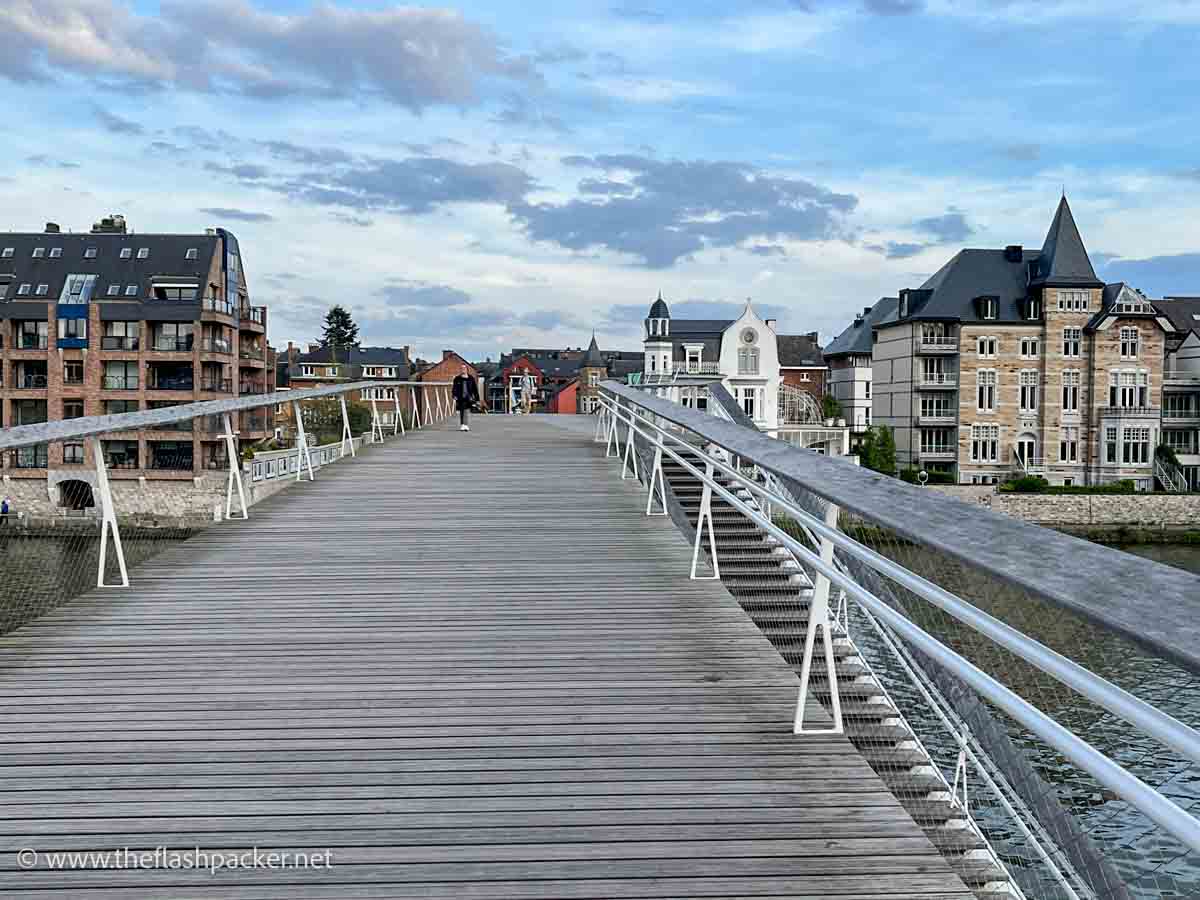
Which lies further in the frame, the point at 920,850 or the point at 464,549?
the point at 464,549

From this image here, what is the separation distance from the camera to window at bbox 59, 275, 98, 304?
205 feet

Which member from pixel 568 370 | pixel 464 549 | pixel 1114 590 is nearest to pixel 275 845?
pixel 1114 590

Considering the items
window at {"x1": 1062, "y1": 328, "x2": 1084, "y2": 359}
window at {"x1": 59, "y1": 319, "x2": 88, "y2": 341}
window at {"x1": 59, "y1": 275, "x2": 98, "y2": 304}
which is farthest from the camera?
window at {"x1": 1062, "y1": 328, "x2": 1084, "y2": 359}

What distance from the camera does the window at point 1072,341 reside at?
215 ft

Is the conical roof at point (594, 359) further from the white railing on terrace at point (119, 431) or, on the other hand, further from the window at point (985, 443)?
the white railing on terrace at point (119, 431)

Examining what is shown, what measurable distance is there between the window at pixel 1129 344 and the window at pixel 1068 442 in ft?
17.1

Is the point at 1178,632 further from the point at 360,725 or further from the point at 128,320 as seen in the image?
the point at 128,320

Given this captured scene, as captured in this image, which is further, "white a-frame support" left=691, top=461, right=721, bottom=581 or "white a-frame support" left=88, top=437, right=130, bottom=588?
"white a-frame support" left=88, top=437, right=130, bottom=588

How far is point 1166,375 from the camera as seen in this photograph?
67.4m

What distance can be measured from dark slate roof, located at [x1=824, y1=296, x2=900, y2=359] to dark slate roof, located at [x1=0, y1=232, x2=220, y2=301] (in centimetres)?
4615

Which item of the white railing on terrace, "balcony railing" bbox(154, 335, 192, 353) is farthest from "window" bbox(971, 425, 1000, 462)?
the white railing on terrace

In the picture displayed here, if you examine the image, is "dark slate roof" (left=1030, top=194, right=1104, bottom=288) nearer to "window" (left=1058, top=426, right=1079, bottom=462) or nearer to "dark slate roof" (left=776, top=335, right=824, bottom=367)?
"window" (left=1058, top=426, right=1079, bottom=462)

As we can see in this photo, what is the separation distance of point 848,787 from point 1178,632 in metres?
2.23

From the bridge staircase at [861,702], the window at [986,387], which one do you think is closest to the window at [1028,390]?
the window at [986,387]
